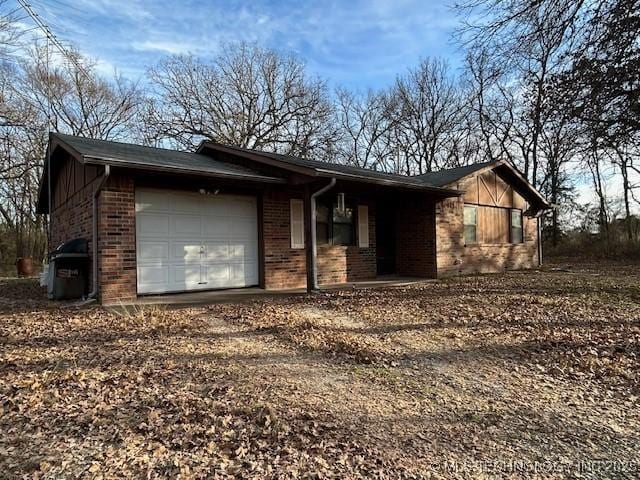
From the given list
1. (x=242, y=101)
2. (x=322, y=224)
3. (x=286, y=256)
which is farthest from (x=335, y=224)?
(x=242, y=101)

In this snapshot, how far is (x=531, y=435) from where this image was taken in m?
2.74

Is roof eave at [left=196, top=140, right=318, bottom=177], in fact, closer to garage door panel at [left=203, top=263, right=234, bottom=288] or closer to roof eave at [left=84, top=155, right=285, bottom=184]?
roof eave at [left=84, top=155, right=285, bottom=184]

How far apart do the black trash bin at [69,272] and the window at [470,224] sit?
10.2 meters

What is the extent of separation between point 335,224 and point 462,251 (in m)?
4.34

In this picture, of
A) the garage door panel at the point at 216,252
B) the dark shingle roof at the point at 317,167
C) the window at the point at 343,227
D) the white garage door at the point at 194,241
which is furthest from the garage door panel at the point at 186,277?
the window at the point at 343,227

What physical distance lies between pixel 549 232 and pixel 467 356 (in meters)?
24.4

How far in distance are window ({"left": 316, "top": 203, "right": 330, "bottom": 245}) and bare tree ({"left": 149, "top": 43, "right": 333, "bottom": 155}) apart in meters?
14.2

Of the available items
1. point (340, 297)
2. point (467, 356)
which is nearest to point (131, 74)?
point (340, 297)

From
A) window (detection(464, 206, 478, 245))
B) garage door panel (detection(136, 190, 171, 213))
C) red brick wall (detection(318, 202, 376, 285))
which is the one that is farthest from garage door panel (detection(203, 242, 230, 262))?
window (detection(464, 206, 478, 245))

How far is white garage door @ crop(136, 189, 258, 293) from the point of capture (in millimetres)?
7770

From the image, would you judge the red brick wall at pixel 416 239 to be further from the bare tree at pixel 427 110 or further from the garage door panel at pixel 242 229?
the bare tree at pixel 427 110

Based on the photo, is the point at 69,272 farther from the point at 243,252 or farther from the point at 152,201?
the point at 243,252

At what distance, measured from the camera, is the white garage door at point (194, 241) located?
306 inches

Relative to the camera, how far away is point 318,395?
3307 millimetres
